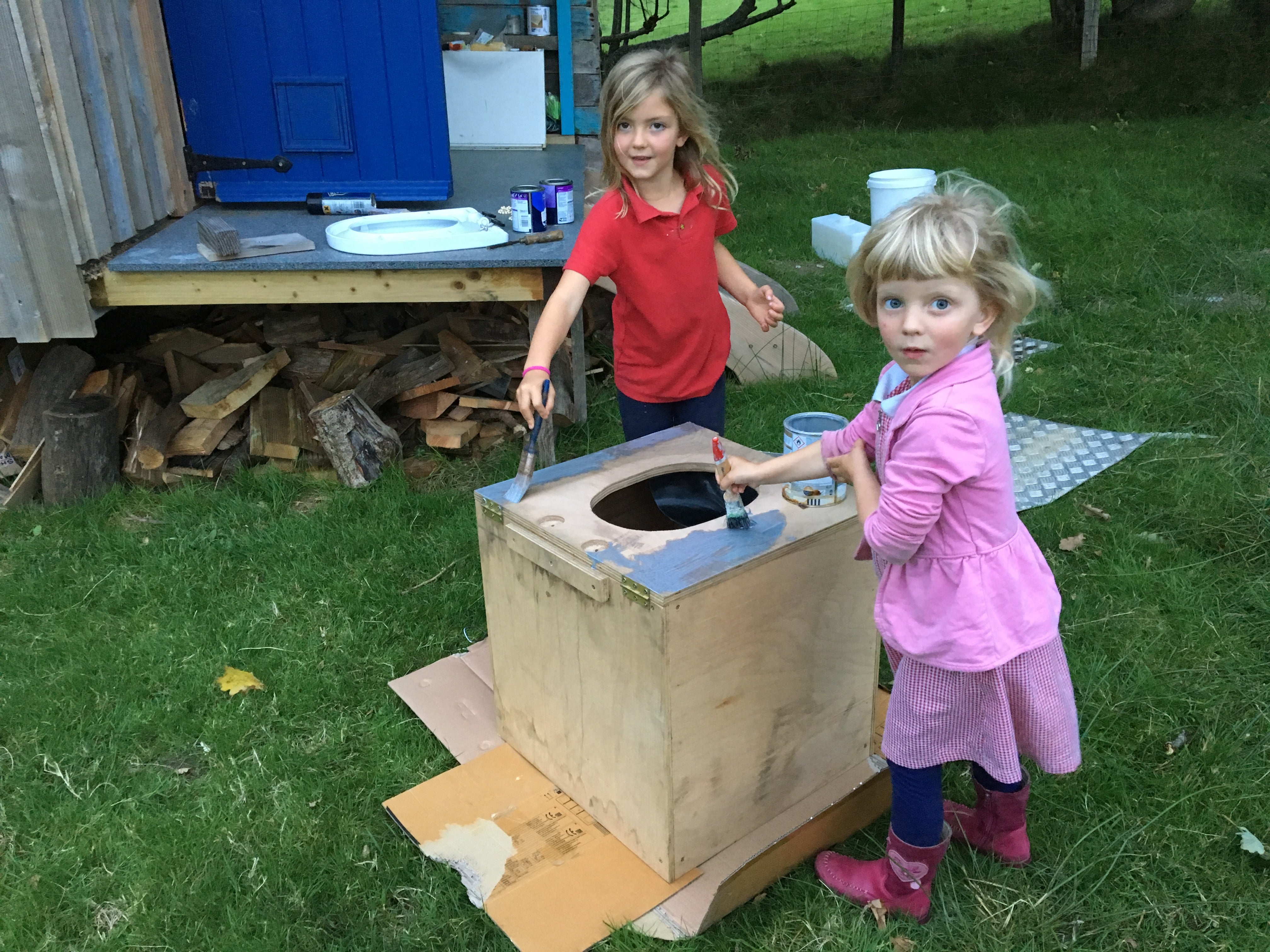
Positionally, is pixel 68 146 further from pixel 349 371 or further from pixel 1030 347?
pixel 1030 347

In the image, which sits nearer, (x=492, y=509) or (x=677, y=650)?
(x=677, y=650)

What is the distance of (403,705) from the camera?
9.37 feet

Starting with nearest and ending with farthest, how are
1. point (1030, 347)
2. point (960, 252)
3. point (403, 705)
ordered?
1. point (960, 252)
2. point (403, 705)
3. point (1030, 347)

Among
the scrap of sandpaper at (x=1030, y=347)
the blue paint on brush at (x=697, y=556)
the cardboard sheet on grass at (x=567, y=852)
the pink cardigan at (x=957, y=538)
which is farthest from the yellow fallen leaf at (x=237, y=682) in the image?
the scrap of sandpaper at (x=1030, y=347)

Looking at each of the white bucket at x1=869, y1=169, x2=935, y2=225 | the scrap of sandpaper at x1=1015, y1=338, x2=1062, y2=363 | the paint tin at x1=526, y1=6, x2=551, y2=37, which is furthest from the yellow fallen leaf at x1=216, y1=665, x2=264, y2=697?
the white bucket at x1=869, y1=169, x2=935, y2=225

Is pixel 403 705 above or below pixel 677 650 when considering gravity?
below

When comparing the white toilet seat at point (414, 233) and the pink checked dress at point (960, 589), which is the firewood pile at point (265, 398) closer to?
the white toilet seat at point (414, 233)

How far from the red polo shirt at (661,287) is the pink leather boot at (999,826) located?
135 cm

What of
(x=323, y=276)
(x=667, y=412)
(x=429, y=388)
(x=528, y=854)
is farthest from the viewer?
(x=429, y=388)

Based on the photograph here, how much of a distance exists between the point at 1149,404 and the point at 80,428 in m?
4.29

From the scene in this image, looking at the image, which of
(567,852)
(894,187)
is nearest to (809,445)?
(567,852)

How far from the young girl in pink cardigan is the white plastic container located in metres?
4.51

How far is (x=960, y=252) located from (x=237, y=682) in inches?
90.0

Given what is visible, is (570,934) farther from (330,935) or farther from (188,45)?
(188,45)
